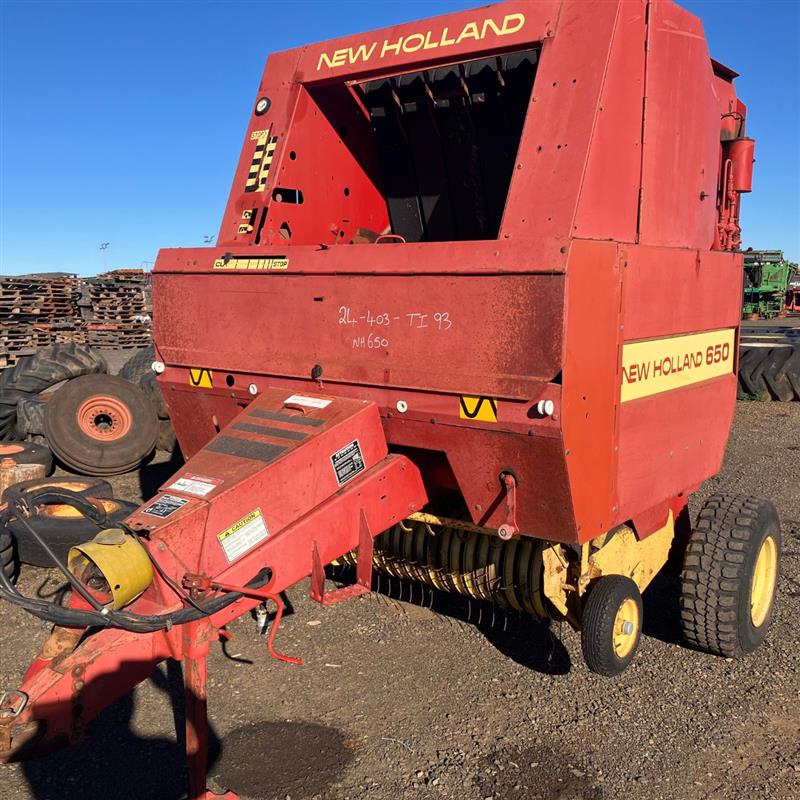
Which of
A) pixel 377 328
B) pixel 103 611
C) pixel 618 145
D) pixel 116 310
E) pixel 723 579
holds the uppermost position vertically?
pixel 618 145

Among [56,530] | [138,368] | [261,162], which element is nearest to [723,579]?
[261,162]

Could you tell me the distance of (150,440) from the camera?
704 centimetres

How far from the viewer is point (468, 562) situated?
3561 millimetres

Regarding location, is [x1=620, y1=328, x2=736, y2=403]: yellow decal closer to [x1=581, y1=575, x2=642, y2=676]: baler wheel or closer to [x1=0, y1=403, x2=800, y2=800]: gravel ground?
[x1=581, y1=575, x2=642, y2=676]: baler wheel

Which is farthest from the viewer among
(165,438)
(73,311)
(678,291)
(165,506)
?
(73,311)

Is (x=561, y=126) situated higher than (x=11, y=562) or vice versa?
(x=561, y=126)

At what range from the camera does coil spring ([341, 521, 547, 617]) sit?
134 inches

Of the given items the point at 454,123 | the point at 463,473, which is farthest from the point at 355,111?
the point at 463,473

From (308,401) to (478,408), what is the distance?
710 millimetres

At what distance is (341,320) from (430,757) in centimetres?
169

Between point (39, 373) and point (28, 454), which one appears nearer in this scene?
point (28, 454)

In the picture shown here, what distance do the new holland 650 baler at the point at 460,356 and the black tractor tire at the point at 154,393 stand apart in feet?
13.0

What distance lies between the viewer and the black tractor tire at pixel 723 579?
11.5 feet

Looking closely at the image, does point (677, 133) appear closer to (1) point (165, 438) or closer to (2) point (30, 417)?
(1) point (165, 438)
